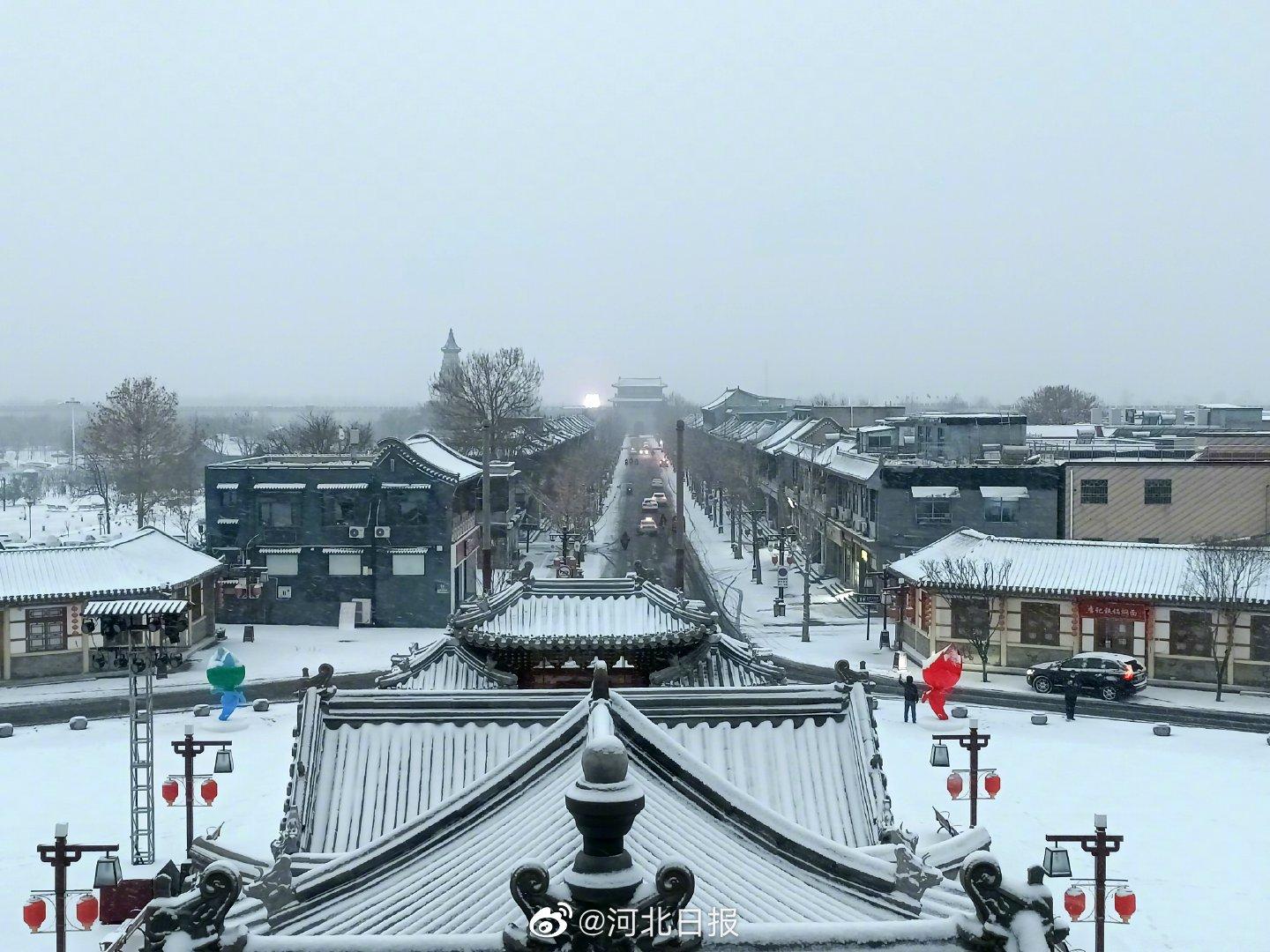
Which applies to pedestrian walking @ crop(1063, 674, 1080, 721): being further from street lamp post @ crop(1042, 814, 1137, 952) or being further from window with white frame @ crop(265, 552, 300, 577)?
window with white frame @ crop(265, 552, 300, 577)

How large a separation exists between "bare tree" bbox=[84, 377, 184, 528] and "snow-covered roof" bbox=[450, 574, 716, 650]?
40.5 metres

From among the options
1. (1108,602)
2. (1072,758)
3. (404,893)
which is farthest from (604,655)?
(1108,602)

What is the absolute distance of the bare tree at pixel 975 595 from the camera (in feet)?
107

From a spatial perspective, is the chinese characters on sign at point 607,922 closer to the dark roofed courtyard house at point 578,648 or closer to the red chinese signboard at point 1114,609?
the dark roofed courtyard house at point 578,648

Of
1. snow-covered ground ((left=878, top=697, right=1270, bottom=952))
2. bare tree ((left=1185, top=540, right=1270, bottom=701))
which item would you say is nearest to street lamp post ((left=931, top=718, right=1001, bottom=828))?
snow-covered ground ((left=878, top=697, right=1270, bottom=952))

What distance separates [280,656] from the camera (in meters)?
36.2

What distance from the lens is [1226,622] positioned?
3059 cm

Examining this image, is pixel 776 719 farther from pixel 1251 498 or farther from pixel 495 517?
pixel 495 517

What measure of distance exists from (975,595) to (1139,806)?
40.2ft

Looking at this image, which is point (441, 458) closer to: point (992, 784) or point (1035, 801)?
point (1035, 801)

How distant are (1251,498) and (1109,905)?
26.6 meters

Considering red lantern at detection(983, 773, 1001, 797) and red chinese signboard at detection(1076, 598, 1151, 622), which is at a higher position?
red chinese signboard at detection(1076, 598, 1151, 622)

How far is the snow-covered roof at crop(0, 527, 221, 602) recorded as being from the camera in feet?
108

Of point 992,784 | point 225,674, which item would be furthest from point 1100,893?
point 225,674
